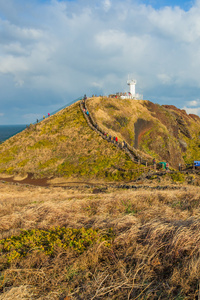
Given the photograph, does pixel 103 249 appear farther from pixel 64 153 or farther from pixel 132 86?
pixel 132 86

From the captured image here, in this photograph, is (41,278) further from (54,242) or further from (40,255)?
(54,242)

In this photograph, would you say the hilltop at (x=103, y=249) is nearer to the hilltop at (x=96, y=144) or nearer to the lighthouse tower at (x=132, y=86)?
the hilltop at (x=96, y=144)

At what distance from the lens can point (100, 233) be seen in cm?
635

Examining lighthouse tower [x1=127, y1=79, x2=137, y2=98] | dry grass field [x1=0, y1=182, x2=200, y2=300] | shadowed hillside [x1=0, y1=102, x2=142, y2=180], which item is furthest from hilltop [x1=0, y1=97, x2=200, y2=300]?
lighthouse tower [x1=127, y1=79, x2=137, y2=98]

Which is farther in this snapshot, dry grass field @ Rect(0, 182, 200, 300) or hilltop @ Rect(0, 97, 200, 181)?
hilltop @ Rect(0, 97, 200, 181)

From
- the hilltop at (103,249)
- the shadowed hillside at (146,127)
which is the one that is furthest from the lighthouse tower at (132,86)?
the hilltop at (103,249)

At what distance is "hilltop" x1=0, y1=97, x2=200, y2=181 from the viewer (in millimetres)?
32812

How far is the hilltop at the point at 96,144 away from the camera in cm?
3281

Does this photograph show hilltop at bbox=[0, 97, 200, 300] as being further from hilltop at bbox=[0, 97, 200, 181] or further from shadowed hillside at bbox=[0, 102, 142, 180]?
hilltop at bbox=[0, 97, 200, 181]

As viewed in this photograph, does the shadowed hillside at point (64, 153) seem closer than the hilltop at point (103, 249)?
No

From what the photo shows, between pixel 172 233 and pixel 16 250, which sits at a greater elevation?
pixel 172 233

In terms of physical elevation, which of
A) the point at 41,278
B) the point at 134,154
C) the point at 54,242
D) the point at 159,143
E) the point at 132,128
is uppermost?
the point at 132,128

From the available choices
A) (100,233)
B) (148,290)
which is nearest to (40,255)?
(100,233)

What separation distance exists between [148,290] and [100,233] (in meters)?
2.43
